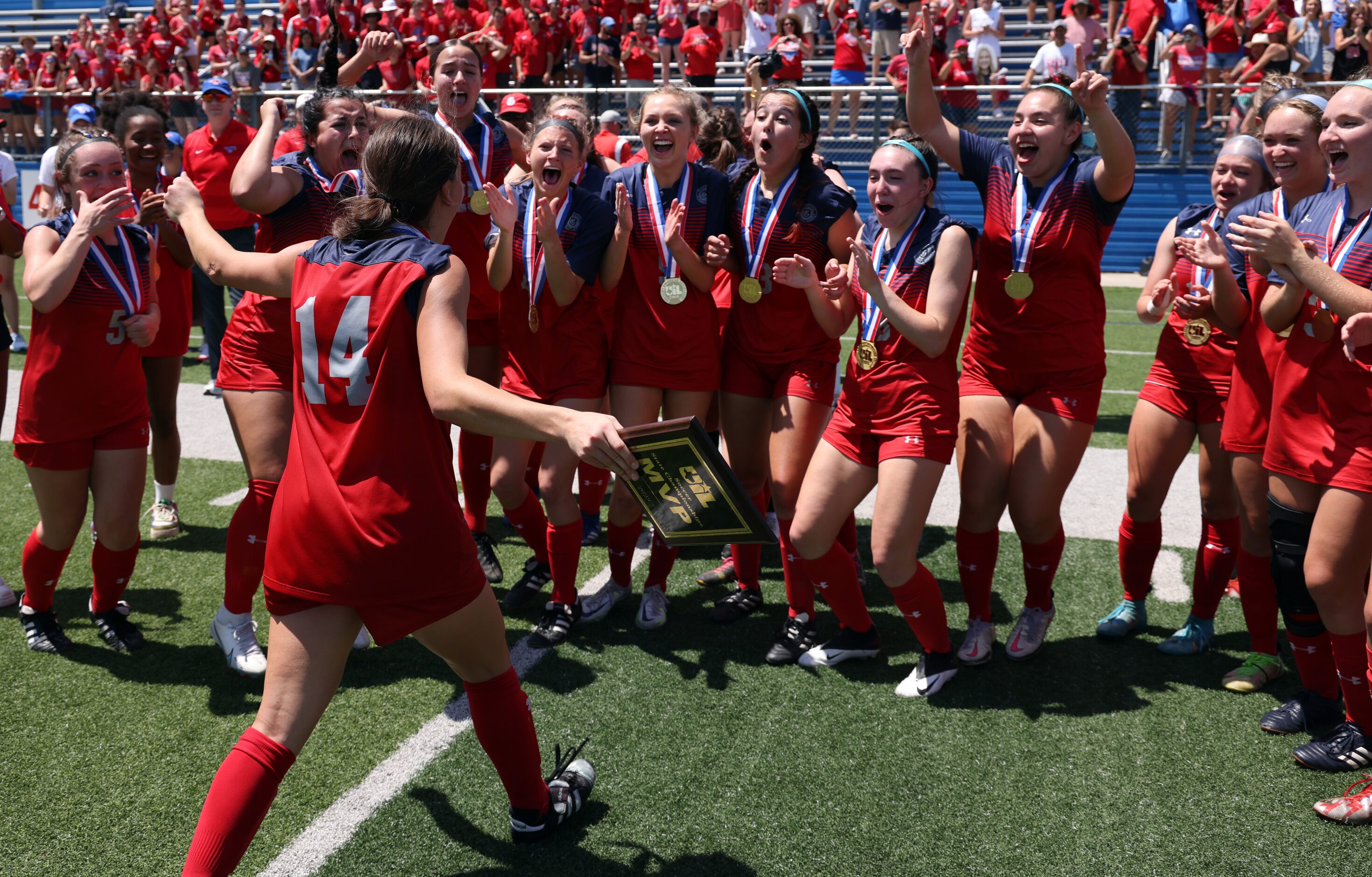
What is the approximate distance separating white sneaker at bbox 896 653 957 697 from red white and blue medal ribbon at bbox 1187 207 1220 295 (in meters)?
1.66

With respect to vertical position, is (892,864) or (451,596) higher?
(451,596)

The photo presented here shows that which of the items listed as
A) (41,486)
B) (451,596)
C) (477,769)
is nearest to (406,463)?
(451,596)

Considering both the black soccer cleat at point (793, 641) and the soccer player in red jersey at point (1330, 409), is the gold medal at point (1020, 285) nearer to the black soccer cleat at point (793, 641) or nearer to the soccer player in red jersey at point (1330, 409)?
the soccer player in red jersey at point (1330, 409)

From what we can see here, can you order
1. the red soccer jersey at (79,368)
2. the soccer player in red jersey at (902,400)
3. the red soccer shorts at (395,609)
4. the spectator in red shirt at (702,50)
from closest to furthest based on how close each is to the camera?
the red soccer shorts at (395,609)
the soccer player in red jersey at (902,400)
the red soccer jersey at (79,368)
the spectator in red shirt at (702,50)

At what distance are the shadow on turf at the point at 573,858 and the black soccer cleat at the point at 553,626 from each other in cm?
127

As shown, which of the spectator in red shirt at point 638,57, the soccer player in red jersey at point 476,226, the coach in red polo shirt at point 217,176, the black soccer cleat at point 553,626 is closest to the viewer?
the black soccer cleat at point 553,626

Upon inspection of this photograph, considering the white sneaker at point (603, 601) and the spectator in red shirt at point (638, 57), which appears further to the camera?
the spectator in red shirt at point (638, 57)

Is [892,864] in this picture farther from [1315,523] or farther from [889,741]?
[1315,523]

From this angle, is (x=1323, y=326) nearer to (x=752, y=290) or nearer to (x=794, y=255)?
(x=794, y=255)

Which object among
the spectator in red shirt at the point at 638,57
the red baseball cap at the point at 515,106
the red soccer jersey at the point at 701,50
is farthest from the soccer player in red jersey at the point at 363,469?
the spectator in red shirt at the point at 638,57

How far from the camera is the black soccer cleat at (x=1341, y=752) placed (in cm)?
356

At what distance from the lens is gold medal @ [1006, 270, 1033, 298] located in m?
4.11

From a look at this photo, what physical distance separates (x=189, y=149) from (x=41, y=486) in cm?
534

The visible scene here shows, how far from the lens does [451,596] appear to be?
2.70 metres
